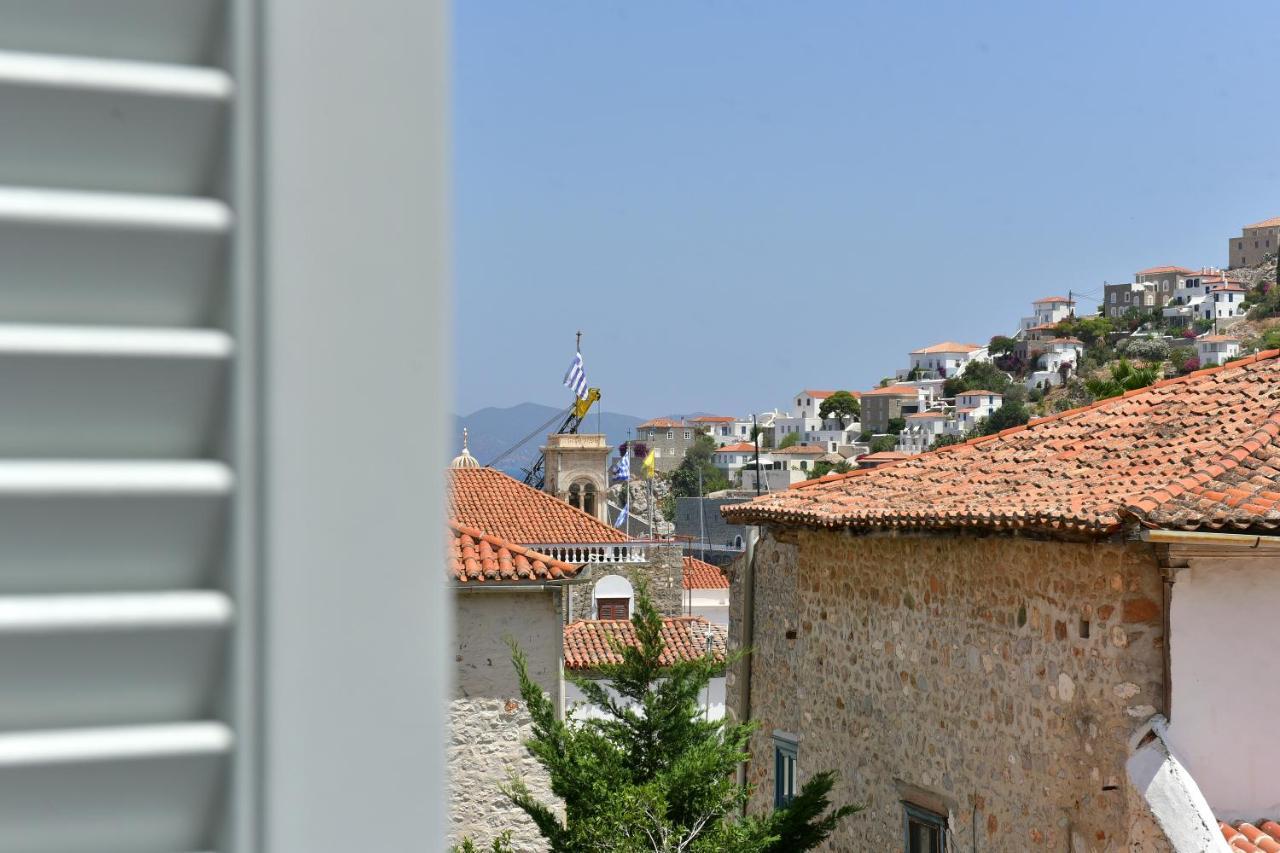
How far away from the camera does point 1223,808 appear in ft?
24.5

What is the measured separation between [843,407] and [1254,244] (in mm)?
42073

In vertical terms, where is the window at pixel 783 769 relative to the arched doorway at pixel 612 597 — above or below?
above

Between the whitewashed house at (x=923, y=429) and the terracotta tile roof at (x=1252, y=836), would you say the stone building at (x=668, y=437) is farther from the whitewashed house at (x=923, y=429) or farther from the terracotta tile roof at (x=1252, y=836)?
the terracotta tile roof at (x=1252, y=836)

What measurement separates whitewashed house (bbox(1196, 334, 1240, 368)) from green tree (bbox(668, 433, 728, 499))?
36712 mm

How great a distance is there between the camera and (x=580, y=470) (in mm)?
53906

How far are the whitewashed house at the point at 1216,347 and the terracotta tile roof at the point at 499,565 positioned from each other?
303ft

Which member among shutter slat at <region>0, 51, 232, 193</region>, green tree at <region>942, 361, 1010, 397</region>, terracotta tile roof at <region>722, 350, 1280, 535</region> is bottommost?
terracotta tile roof at <region>722, 350, 1280, 535</region>

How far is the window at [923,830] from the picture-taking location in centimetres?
930

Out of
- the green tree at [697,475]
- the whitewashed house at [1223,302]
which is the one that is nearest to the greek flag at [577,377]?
the green tree at [697,475]

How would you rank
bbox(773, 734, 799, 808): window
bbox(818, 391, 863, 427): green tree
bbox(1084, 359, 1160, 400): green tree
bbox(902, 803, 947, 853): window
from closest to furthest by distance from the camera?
1. bbox(902, 803, 947, 853): window
2. bbox(773, 734, 799, 808): window
3. bbox(1084, 359, 1160, 400): green tree
4. bbox(818, 391, 863, 427): green tree

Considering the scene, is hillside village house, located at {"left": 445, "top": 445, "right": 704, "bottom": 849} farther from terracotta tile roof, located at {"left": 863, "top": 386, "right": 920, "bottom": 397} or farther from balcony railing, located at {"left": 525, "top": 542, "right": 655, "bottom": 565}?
terracotta tile roof, located at {"left": 863, "top": 386, "right": 920, "bottom": 397}

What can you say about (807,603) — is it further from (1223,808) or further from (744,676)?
(1223,808)

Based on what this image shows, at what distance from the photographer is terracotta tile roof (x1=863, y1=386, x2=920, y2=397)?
13512 centimetres

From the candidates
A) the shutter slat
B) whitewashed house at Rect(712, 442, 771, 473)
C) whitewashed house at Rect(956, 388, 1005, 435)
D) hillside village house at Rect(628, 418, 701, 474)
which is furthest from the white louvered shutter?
hillside village house at Rect(628, 418, 701, 474)
